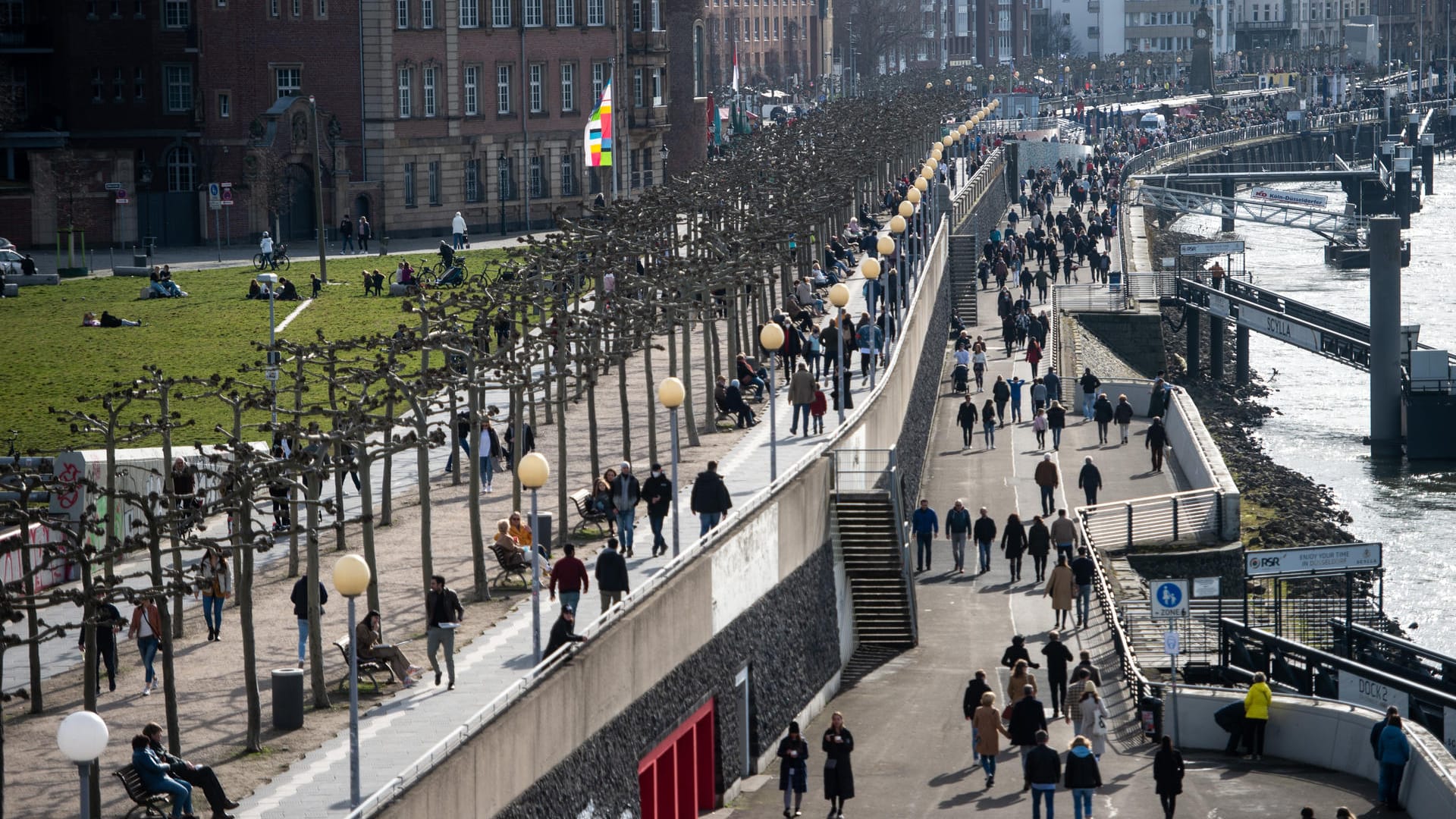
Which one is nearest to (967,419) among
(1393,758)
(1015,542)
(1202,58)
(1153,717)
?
(1015,542)

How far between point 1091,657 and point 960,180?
69.3 metres

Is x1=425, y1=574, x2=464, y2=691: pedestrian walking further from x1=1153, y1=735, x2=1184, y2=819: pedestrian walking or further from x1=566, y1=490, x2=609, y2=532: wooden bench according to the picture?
x1=1153, y1=735, x2=1184, y2=819: pedestrian walking

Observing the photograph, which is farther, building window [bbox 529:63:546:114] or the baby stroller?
building window [bbox 529:63:546:114]

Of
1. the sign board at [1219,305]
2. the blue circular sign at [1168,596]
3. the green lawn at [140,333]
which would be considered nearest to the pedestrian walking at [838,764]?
the blue circular sign at [1168,596]

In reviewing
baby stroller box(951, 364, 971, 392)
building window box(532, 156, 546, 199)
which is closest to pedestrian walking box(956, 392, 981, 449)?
baby stroller box(951, 364, 971, 392)

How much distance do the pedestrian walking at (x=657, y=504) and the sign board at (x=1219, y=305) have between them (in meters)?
46.3

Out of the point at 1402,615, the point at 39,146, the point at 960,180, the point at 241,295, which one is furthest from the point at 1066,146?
the point at 1402,615

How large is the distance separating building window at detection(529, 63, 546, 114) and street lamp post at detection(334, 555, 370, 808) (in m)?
67.2

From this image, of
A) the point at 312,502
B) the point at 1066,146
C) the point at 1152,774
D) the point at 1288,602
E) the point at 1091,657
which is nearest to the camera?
the point at 312,502

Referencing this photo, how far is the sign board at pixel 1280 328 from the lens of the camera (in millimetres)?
68375

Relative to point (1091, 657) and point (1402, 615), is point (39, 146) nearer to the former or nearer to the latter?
point (1402, 615)

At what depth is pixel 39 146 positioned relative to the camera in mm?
78812

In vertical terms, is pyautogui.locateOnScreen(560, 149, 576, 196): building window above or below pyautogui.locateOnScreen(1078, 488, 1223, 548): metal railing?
above

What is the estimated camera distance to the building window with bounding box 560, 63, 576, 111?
281ft
